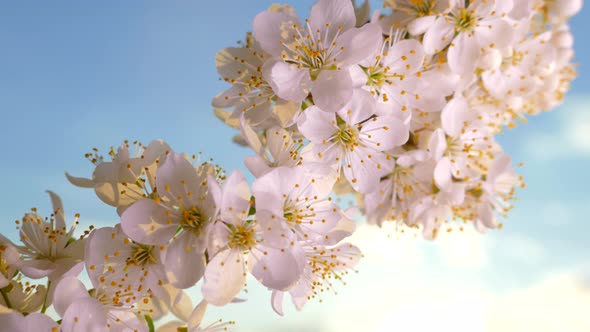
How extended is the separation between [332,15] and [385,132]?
534mm

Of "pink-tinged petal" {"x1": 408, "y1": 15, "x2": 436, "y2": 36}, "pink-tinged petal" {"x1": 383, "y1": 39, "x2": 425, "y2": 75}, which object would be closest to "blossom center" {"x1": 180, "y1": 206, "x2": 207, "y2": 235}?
"pink-tinged petal" {"x1": 383, "y1": 39, "x2": 425, "y2": 75}

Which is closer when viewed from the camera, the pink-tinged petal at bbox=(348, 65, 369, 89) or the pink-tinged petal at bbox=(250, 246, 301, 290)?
the pink-tinged petal at bbox=(250, 246, 301, 290)

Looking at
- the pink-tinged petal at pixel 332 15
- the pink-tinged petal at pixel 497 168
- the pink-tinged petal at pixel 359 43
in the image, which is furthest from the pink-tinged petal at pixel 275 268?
the pink-tinged petal at pixel 497 168

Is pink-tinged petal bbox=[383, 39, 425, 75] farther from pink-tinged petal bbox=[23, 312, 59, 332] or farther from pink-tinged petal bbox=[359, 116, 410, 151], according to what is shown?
pink-tinged petal bbox=[23, 312, 59, 332]

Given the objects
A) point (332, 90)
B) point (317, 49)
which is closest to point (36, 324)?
point (332, 90)

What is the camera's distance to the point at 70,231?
8.08 feet

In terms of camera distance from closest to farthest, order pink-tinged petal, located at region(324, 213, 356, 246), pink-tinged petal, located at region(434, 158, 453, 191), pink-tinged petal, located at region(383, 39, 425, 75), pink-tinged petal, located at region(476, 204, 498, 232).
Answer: pink-tinged petal, located at region(324, 213, 356, 246)
pink-tinged petal, located at region(383, 39, 425, 75)
pink-tinged petal, located at region(434, 158, 453, 191)
pink-tinged petal, located at region(476, 204, 498, 232)

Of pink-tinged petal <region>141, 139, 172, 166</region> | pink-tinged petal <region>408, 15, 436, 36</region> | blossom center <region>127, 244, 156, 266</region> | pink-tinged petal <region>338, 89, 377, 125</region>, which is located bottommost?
blossom center <region>127, 244, 156, 266</region>

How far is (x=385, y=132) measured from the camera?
103 inches

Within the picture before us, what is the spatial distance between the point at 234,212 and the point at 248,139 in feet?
1.32

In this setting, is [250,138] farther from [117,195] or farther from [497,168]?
[497,168]

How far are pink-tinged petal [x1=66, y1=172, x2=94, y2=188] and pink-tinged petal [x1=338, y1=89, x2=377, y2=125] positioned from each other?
1038 mm

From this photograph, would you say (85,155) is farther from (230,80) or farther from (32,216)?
(230,80)

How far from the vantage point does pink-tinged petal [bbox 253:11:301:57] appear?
8.31 ft
